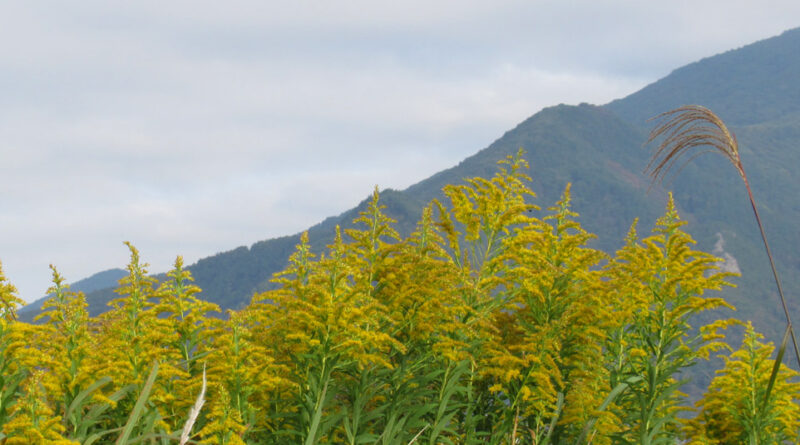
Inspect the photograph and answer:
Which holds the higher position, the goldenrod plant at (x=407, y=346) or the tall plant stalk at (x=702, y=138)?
the tall plant stalk at (x=702, y=138)

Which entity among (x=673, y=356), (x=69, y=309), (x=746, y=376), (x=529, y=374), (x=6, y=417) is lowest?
(x=746, y=376)

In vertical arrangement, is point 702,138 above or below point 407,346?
above

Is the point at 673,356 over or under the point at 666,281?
under

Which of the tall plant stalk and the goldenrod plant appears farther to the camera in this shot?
the goldenrod plant

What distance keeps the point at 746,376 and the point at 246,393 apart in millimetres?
7266

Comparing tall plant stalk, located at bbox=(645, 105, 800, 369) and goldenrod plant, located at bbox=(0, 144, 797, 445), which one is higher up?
tall plant stalk, located at bbox=(645, 105, 800, 369)

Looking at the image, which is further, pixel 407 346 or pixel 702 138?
pixel 407 346

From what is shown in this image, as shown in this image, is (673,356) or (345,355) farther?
(673,356)

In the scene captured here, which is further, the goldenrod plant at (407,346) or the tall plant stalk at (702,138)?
the goldenrod plant at (407,346)

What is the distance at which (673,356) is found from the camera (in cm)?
845

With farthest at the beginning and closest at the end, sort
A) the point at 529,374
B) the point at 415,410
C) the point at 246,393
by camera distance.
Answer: the point at 529,374
the point at 415,410
the point at 246,393

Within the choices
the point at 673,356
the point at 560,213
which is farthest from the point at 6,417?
the point at 673,356

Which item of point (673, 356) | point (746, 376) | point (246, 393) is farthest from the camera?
point (746, 376)

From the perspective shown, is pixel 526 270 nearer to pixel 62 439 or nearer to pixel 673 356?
pixel 673 356
